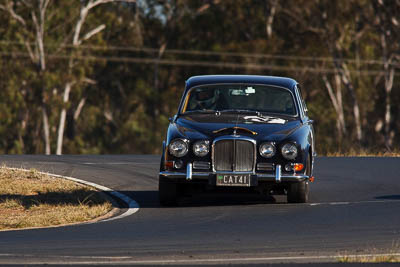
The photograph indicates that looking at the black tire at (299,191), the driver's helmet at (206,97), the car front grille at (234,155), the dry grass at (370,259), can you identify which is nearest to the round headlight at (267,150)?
the car front grille at (234,155)

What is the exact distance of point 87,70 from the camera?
5812cm

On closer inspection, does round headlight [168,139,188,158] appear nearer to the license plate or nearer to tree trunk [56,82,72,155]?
the license plate

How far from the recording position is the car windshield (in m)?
14.0

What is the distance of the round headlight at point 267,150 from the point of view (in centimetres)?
1258

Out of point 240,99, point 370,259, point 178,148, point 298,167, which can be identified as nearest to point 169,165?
point 178,148

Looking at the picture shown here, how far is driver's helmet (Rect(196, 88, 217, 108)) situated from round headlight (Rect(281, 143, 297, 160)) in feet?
5.86

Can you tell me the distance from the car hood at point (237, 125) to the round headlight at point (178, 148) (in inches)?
5.0

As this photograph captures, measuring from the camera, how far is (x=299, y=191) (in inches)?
511

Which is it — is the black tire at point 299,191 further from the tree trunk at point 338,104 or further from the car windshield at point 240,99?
the tree trunk at point 338,104

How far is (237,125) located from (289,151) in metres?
0.78

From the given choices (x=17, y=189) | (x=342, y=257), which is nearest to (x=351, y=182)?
(x=17, y=189)

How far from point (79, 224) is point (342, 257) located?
3883 millimetres

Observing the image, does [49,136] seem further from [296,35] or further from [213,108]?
[213,108]

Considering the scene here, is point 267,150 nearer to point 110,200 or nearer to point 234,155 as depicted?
point 234,155
